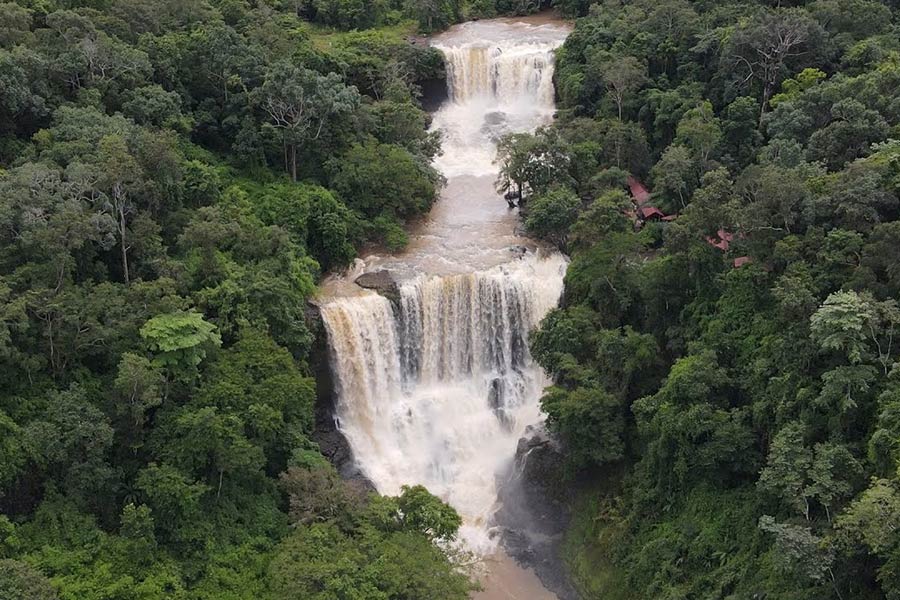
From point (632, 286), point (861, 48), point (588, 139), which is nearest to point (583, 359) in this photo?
point (632, 286)

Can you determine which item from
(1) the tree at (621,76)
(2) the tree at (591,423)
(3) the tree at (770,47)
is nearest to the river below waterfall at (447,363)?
(2) the tree at (591,423)

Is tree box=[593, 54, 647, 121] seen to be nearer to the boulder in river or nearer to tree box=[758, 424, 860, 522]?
the boulder in river

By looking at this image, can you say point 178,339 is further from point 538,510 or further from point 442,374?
point 538,510

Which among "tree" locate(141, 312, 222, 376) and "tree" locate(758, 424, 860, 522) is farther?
"tree" locate(141, 312, 222, 376)

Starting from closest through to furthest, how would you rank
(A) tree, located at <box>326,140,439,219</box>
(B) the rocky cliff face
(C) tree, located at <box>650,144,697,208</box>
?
(B) the rocky cliff face → (C) tree, located at <box>650,144,697,208</box> → (A) tree, located at <box>326,140,439,219</box>

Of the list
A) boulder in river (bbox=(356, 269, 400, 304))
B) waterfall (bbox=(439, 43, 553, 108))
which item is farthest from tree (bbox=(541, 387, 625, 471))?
waterfall (bbox=(439, 43, 553, 108))

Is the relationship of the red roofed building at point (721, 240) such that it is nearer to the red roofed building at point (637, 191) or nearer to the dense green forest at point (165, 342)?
the red roofed building at point (637, 191)
